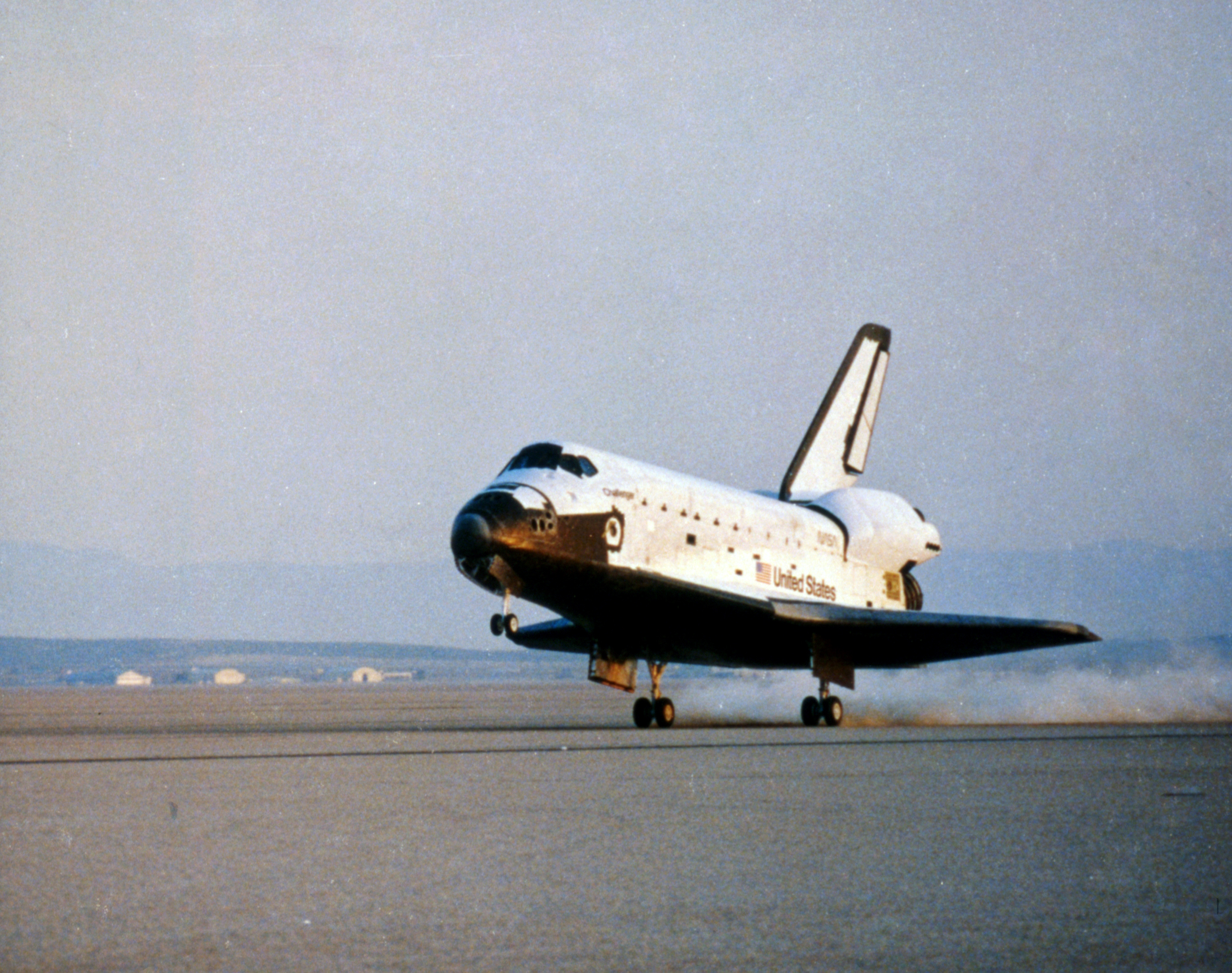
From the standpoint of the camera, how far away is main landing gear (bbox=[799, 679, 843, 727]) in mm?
21828

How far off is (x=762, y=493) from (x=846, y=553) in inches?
81.7

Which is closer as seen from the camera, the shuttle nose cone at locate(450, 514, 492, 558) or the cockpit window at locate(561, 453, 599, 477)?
the shuttle nose cone at locate(450, 514, 492, 558)

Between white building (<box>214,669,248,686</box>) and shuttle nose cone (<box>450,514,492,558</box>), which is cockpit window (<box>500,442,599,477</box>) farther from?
white building (<box>214,669,248,686</box>)

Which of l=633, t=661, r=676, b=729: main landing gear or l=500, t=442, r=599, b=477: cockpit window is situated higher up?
l=500, t=442, r=599, b=477: cockpit window

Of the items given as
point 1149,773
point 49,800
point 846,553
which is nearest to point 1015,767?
point 1149,773

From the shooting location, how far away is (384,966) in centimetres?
414

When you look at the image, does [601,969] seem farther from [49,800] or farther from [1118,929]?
[49,800]

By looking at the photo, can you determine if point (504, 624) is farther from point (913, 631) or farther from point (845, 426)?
point (845, 426)

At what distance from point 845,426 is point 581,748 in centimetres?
1532

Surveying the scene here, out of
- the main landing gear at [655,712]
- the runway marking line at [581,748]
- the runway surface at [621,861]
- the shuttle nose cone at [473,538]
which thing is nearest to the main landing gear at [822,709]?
the main landing gear at [655,712]

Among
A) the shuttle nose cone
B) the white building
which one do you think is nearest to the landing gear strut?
the shuttle nose cone

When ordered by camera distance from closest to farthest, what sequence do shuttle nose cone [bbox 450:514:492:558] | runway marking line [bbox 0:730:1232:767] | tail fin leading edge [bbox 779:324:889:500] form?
runway marking line [bbox 0:730:1232:767]
shuttle nose cone [bbox 450:514:492:558]
tail fin leading edge [bbox 779:324:889:500]

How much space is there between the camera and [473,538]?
1769 centimetres

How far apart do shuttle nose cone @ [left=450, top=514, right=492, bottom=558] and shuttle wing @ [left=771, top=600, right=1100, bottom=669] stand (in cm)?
510
